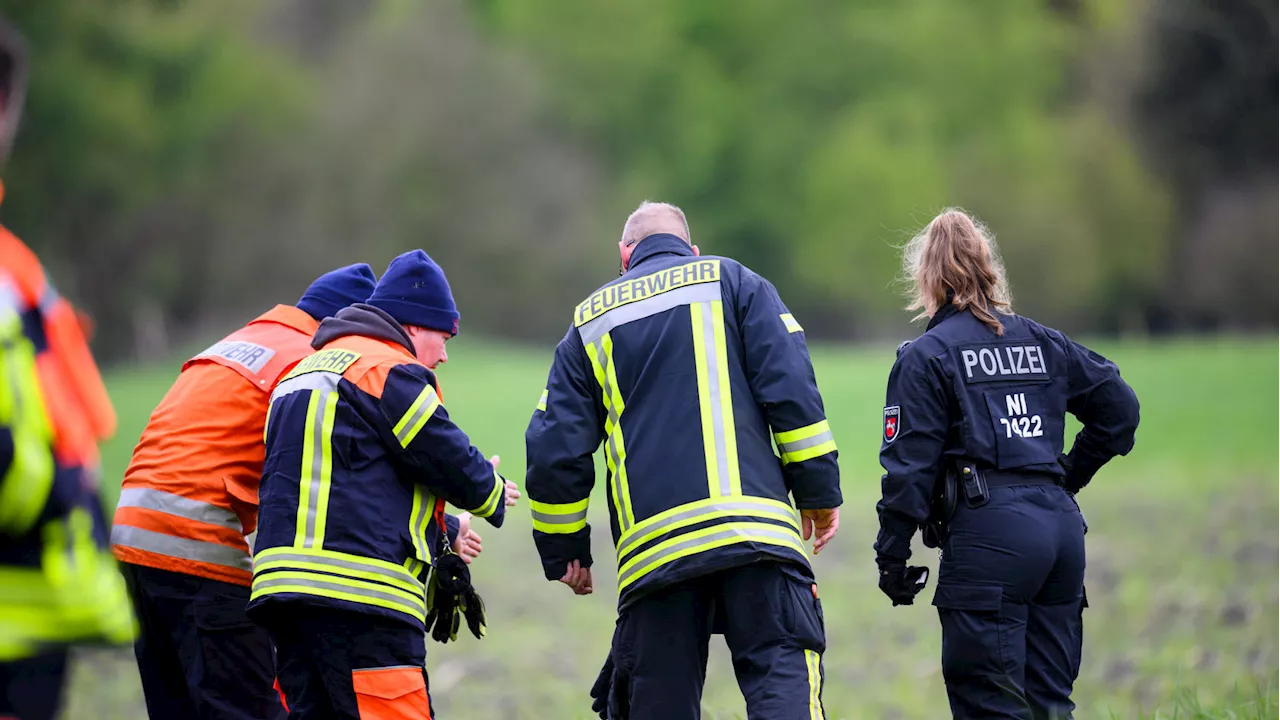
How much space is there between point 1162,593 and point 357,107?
39294 millimetres

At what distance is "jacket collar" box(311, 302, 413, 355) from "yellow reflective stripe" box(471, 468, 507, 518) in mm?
586

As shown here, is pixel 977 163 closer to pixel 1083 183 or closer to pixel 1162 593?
pixel 1083 183

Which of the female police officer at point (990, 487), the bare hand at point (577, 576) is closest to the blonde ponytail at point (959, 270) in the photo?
the female police officer at point (990, 487)

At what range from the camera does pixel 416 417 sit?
4.55 meters

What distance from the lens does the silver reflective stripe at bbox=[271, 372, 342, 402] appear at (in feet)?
15.0

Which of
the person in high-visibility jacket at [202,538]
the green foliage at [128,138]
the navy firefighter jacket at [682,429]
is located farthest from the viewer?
the green foliage at [128,138]

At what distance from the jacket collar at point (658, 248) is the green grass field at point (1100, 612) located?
2.08 metres

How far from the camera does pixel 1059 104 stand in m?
51.7

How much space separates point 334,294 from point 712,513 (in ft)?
6.53

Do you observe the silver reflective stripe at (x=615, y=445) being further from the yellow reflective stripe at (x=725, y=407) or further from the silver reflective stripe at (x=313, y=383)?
the silver reflective stripe at (x=313, y=383)

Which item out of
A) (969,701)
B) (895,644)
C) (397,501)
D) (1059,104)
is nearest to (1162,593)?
(895,644)

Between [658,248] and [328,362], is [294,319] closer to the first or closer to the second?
[328,362]

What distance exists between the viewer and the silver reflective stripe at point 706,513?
4.41 metres

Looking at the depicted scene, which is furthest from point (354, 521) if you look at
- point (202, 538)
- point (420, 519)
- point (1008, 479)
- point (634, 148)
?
point (634, 148)
